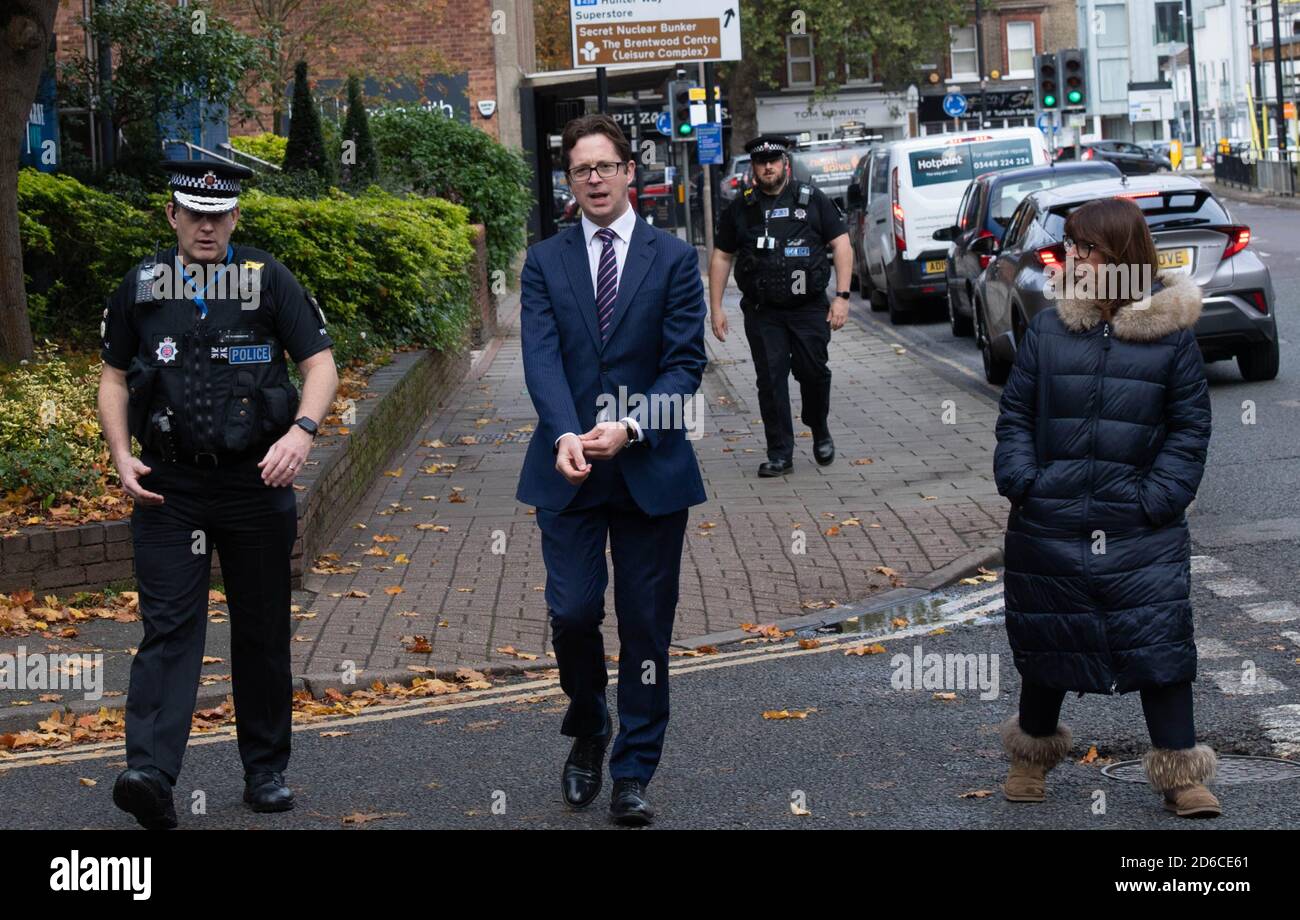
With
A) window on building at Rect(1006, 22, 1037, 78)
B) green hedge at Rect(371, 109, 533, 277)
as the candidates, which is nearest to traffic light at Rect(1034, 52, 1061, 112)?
green hedge at Rect(371, 109, 533, 277)

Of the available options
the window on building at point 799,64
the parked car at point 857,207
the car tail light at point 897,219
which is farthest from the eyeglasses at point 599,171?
the window on building at point 799,64

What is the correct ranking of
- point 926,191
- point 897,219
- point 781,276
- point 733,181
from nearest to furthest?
point 781,276
point 926,191
point 897,219
point 733,181

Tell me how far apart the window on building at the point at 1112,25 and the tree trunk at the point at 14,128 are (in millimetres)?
87213

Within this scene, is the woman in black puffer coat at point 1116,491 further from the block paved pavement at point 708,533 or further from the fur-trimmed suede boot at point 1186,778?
the block paved pavement at point 708,533

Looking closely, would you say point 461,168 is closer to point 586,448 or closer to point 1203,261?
point 1203,261

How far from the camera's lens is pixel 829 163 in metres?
41.0

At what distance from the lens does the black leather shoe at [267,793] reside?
591 centimetres

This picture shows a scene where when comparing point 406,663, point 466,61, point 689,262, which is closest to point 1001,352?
point 406,663

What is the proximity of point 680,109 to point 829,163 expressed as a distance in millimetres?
16633

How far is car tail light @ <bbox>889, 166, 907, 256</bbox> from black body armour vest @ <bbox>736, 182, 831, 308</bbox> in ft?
38.7

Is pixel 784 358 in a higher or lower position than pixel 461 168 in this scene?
lower

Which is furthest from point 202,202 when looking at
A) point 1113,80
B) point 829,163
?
point 1113,80
